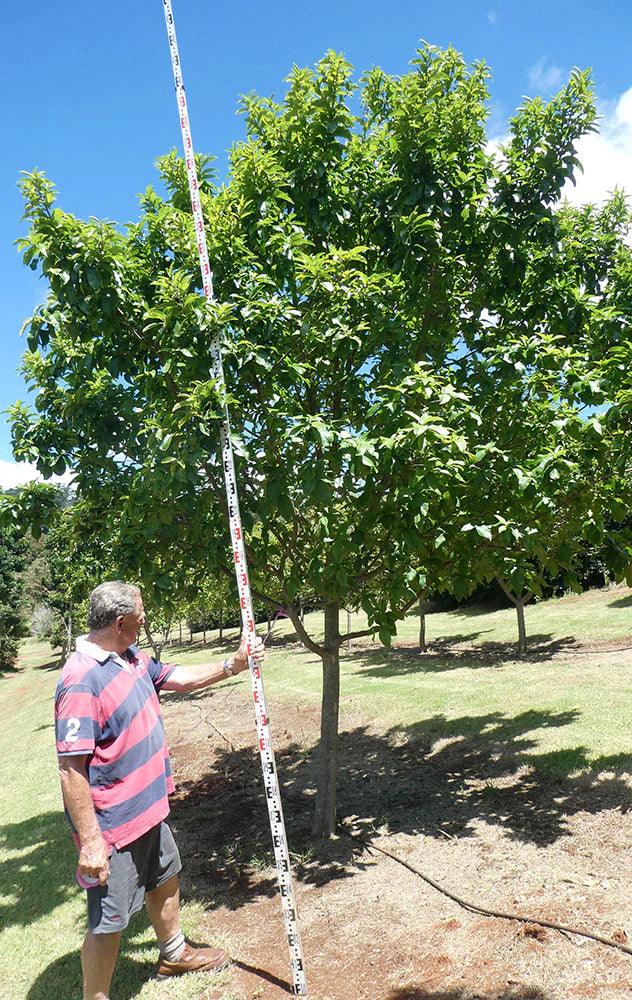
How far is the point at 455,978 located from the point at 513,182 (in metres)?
6.47

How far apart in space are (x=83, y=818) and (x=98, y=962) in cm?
88

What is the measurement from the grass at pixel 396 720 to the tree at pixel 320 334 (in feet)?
8.98

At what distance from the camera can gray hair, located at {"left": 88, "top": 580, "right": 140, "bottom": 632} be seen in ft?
12.7

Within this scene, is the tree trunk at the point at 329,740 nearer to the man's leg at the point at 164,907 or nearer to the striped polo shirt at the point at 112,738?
the man's leg at the point at 164,907

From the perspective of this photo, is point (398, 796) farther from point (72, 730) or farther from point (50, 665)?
point (50, 665)

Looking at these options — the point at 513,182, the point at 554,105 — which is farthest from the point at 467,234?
the point at 554,105

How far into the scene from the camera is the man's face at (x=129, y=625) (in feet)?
12.9

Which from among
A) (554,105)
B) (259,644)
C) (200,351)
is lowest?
(259,644)

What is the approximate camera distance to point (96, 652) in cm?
385

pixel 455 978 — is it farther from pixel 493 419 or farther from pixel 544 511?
pixel 493 419

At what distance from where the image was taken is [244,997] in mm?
4168

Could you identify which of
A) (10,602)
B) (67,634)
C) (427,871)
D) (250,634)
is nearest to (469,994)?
(427,871)

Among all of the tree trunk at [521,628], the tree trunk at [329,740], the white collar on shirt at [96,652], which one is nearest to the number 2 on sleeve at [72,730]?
the white collar on shirt at [96,652]

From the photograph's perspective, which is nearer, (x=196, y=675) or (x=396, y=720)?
(x=196, y=675)
